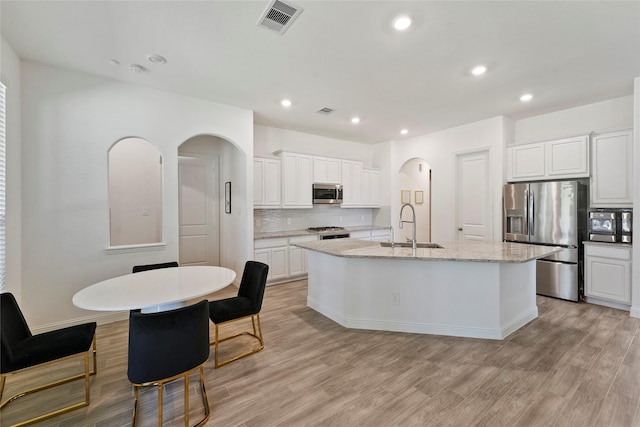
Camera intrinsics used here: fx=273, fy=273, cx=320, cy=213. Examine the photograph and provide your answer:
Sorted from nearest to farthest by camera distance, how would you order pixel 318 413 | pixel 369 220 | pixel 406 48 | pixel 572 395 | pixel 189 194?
1. pixel 318 413
2. pixel 572 395
3. pixel 406 48
4. pixel 189 194
5. pixel 369 220

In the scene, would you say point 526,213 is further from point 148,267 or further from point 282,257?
point 148,267

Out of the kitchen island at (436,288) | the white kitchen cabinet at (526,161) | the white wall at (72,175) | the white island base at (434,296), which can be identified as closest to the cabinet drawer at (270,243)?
the white wall at (72,175)

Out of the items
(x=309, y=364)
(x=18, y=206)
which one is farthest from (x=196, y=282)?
(x=18, y=206)

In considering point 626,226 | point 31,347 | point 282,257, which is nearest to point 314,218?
point 282,257

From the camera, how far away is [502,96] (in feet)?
12.4

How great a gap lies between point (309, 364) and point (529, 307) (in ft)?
8.84

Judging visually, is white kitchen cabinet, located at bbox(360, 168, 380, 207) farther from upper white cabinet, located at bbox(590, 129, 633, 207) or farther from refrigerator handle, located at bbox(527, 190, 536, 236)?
upper white cabinet, located at bbox(590, 129, 633, 207)

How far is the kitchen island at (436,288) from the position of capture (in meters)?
2.77

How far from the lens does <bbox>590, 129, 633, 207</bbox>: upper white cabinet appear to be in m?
3.57

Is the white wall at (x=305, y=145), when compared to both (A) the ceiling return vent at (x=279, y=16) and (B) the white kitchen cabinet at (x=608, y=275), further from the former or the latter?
(B) the white kitchen cabinet at (x=608, y=275)

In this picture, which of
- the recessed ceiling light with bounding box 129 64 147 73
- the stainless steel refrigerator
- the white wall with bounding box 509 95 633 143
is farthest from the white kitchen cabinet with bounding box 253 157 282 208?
the white wall with bounding box 509 95 633 143

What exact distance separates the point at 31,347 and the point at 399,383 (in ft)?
8.58

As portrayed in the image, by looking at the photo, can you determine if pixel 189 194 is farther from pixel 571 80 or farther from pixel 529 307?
pixel 571 80

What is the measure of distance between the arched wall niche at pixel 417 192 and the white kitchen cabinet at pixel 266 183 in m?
2.94
